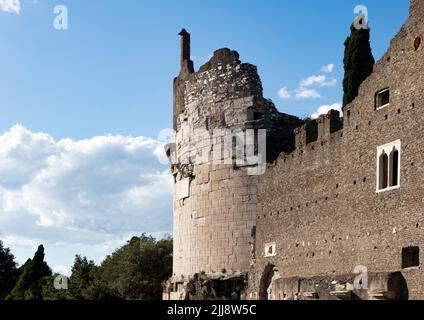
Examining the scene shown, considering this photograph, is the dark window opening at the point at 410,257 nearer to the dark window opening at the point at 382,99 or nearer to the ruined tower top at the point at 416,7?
the dark window opening at the point at 382,99

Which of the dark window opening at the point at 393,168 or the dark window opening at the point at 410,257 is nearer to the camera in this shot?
the dark window opening at the point at 410,257

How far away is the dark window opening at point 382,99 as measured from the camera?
19.5 metres

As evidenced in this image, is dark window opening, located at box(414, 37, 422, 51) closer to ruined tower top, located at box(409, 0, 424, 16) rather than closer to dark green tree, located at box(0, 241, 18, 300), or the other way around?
ruined tower top, located at box(409, 0, 424, 16)

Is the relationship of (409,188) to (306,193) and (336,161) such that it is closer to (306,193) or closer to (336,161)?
(336,161)

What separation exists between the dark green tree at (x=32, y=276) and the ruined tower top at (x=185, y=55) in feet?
73.6

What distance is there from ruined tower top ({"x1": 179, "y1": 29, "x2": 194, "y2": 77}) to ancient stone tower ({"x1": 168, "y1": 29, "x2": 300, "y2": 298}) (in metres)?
0.92

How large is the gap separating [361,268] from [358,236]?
842mm

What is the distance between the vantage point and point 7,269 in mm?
64000

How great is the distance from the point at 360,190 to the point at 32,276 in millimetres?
39962

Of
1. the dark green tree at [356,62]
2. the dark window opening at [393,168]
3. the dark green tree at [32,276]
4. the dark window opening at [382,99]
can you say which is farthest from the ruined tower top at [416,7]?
the dark green tree at [32,276]

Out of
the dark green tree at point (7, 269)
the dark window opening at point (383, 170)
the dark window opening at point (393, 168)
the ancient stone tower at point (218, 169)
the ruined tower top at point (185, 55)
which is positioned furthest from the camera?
the dark green tree at point (7, 269)

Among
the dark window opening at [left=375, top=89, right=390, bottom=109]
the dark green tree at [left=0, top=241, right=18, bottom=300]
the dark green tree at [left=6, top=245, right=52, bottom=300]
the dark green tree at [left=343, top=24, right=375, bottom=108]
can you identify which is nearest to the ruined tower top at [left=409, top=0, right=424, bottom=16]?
the dark window opening at [left=375, top=89, right=390, bottom=109]

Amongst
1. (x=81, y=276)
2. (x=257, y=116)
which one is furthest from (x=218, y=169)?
(x=81, y=276)

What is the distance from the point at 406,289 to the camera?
17719 mm
